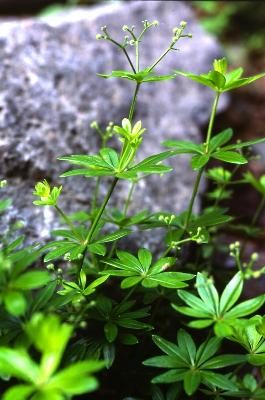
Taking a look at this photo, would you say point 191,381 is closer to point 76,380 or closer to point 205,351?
point 205,351

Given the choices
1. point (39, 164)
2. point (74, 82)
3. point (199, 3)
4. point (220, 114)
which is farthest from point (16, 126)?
point (199, 3)

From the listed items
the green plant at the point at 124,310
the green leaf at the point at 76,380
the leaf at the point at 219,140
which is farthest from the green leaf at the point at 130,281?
the leaf at the point at 219,140

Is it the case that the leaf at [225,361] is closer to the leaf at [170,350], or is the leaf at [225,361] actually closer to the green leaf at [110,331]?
the leaf at [170,350]

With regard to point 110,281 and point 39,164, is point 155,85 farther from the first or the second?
point 110,281

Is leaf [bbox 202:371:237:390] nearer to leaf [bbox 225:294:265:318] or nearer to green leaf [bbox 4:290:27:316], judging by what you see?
leaf [bbox 225:294:265:318]

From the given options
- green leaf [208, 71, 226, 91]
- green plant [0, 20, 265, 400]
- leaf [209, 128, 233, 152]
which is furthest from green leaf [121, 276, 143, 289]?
green leaf [208, 71, 226, 91]

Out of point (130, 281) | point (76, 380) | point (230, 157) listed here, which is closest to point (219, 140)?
point (230, 157)
